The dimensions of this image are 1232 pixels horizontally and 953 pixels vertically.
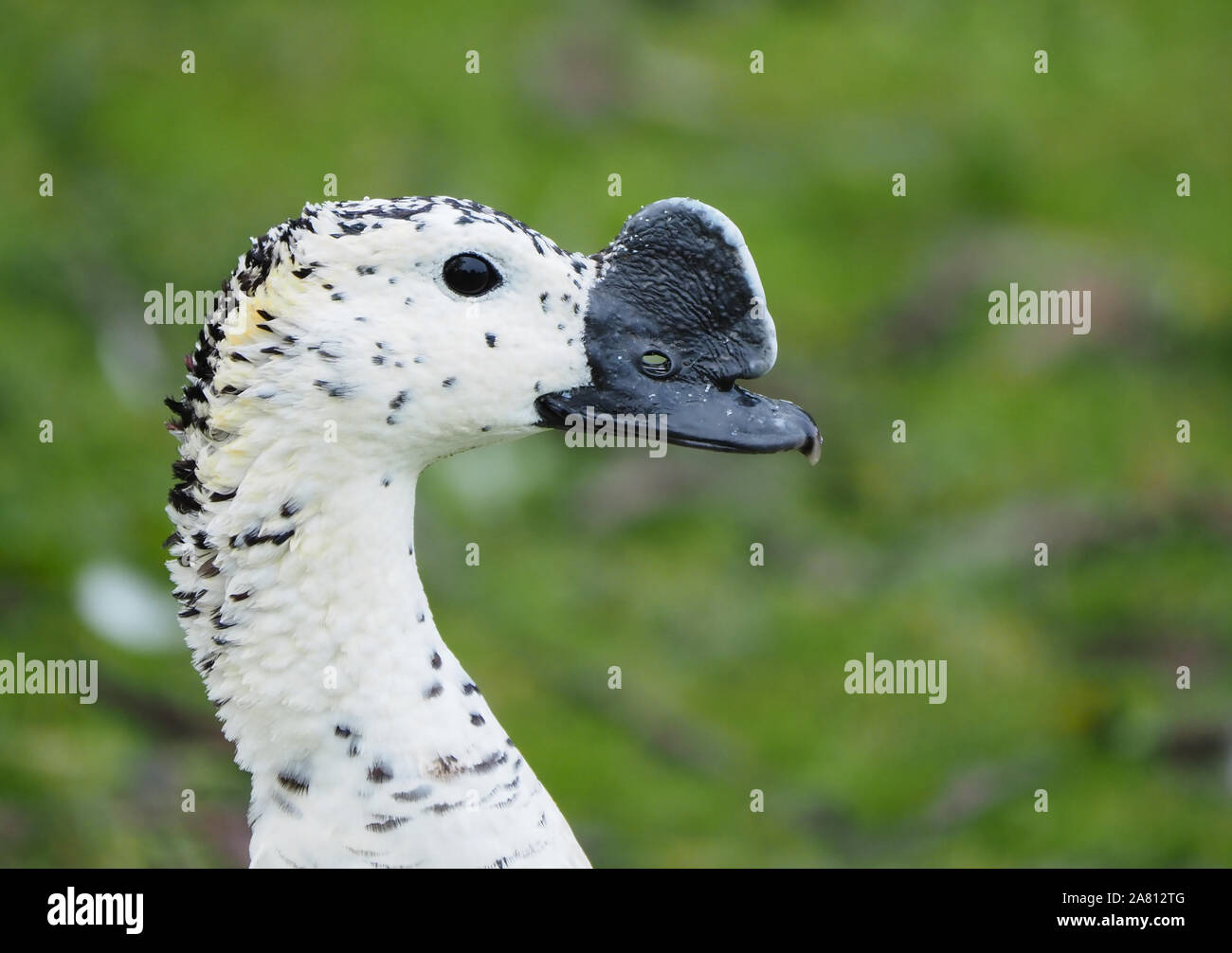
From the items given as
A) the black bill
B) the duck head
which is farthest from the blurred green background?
the black bill

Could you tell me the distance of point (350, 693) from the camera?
2344mm

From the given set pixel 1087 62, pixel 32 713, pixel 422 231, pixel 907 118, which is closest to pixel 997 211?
pixel 907 118

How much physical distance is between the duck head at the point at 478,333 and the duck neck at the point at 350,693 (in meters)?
0.14

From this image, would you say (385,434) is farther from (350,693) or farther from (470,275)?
(350,693)

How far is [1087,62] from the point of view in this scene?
8.37 meters

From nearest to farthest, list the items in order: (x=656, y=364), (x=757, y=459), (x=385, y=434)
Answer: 1. (x=385, y=434)
2. (x=656, y=364)
3. (x=757, y=459)

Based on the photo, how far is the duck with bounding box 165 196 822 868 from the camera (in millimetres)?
2293

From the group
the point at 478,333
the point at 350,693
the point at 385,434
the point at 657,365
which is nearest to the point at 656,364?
the point at 657,365

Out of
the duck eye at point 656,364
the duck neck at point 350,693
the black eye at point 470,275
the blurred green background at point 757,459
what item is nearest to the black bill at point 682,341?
the duck eye at point 656,364

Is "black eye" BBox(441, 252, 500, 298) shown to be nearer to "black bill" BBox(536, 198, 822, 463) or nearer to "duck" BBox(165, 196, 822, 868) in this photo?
"duck" BBox(165, 196, 822, 868)

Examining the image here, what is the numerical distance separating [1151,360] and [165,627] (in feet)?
14.2

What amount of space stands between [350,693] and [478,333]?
22.6 inches

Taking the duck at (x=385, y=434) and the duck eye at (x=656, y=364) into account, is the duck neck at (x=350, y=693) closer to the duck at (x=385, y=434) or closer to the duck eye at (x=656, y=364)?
the duck at (x=385, y=434)

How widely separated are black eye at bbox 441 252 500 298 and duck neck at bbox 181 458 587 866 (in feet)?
1.01
